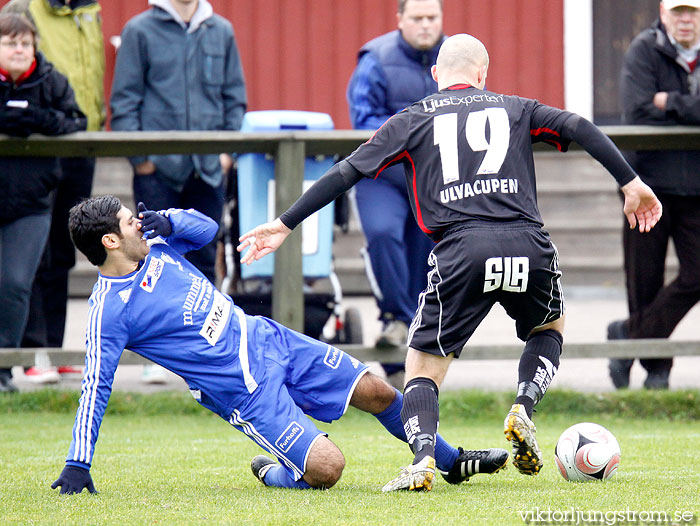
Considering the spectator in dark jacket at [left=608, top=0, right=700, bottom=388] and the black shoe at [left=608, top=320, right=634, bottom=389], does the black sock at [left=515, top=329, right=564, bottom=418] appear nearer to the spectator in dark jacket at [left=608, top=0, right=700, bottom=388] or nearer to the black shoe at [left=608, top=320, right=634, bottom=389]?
the spectator in dark jacket at [left=608, top=0, right=700, bottom=388]

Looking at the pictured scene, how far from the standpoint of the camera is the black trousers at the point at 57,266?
23.8 ft

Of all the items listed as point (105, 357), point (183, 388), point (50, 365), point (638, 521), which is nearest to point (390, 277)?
point (183, 388)

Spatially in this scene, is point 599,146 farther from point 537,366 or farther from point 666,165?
point 666,165

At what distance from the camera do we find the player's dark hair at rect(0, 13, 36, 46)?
6.46 metres

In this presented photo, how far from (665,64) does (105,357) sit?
170 inches

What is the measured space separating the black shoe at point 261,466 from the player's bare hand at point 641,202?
183cm

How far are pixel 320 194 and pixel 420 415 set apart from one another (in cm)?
97

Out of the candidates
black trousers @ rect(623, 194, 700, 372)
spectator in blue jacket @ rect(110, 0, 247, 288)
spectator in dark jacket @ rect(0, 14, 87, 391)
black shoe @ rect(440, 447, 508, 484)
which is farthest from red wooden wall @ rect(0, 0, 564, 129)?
black shoe @ rect(440, 447, 508, 484)

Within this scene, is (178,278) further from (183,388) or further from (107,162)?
(107,162)

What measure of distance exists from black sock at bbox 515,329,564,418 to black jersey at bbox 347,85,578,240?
564 mm

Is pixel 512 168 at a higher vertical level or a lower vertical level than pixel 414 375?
higher

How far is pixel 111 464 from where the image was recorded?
202 inches

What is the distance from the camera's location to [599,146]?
4414 millimetres

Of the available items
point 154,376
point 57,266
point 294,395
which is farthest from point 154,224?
point 154,376
